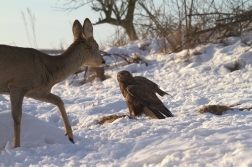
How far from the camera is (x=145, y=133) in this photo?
Result: 5.19 meters

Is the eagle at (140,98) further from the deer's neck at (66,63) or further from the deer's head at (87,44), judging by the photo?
the deer's neck at (66,63)

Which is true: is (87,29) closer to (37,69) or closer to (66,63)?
(66,63)

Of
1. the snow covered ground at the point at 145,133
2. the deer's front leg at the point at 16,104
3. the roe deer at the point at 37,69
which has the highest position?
the roe deer at the point at 37,69

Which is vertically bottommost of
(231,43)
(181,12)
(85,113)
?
(85,113)

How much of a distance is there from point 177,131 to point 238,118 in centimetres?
107

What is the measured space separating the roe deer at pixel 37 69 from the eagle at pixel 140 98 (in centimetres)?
144

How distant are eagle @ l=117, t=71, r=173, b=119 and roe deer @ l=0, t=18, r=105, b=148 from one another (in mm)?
1437

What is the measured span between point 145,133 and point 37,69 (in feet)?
5.10

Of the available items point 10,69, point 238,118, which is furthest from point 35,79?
point 238,118

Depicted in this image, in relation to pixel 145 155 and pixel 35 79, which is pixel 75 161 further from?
pixel 35 79

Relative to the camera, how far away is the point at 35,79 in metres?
5.34

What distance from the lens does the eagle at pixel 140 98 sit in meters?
7.05

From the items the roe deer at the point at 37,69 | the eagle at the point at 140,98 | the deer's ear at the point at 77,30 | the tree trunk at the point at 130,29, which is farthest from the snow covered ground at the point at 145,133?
the tree trunk at the point at 130,29

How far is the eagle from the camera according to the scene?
705 cm
